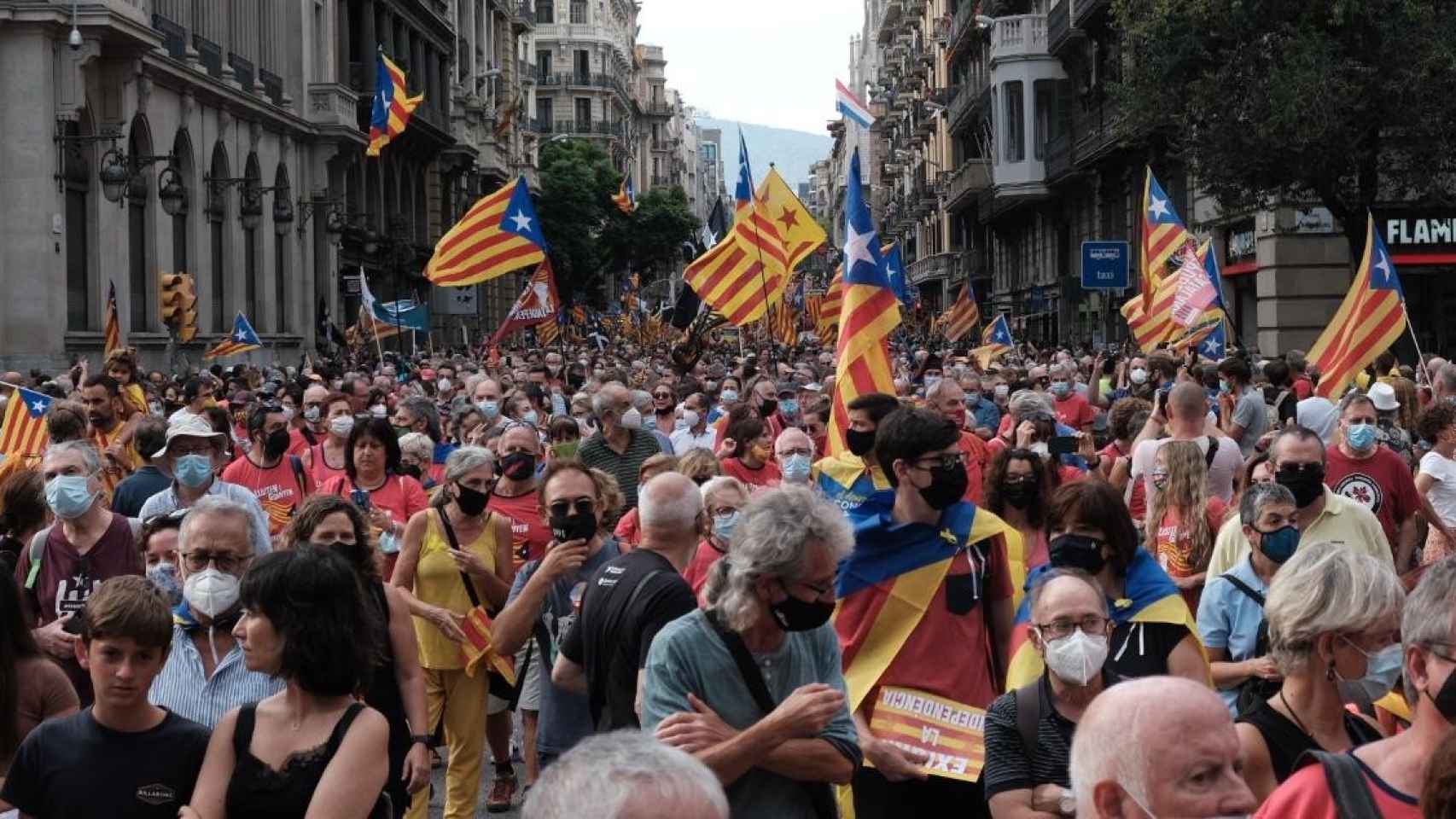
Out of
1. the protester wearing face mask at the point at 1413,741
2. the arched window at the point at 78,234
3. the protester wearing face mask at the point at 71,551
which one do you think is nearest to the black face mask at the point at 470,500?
the protester wearing face mask at the point at 71,551

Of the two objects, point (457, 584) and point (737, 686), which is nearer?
point (737, 686)

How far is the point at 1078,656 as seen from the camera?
488cm

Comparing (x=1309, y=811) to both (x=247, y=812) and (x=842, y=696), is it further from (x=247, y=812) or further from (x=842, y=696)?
(x=247, y=812)

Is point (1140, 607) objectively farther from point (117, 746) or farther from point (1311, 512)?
point (117, 746)

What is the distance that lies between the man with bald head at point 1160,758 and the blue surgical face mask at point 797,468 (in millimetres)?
6818

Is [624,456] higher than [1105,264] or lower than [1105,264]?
lower

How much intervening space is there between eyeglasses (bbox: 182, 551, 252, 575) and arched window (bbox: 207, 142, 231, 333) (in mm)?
32589

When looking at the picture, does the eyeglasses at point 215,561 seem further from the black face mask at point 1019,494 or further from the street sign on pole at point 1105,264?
the street sign on pole at point 1105,264

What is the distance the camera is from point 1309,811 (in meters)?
3.65

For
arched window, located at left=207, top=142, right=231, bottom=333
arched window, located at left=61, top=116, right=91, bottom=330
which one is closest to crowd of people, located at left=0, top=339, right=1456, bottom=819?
arched window, located at left=61, top=116, right=91, bottom=330

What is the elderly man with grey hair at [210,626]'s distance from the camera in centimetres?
546

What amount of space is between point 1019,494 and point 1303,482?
3.36 ft

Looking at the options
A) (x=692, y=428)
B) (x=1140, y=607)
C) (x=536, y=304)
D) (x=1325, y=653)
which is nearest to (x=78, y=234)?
(x=536, y=304)

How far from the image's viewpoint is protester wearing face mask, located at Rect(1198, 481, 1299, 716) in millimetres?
6008
